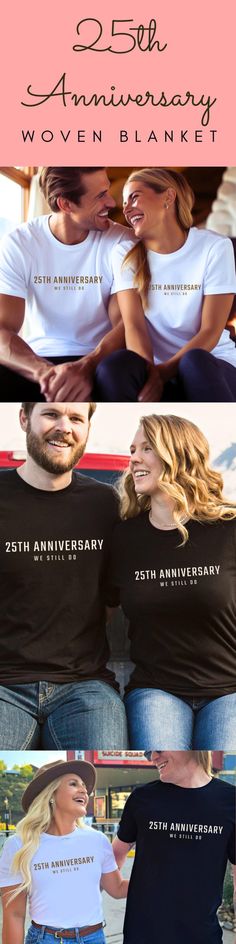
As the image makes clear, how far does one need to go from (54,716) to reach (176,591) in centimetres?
42

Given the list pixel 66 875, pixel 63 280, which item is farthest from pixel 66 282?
pixel 66 875

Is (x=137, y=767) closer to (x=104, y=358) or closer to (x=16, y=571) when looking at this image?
(x=16, y=571)

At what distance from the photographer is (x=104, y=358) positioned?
2.66 meters

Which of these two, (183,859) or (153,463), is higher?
(153,463)

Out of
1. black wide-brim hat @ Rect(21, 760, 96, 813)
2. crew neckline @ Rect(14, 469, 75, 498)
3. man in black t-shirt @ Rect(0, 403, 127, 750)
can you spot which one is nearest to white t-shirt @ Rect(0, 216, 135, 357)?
man in black t-shirt @ Rect(0, 403, 127, 750)

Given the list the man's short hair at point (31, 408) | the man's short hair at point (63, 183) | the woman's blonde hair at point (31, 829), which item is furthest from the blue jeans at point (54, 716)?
the man's short hair at point (63, 183)

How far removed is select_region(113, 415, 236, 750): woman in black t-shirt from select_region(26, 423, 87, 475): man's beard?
0.15m

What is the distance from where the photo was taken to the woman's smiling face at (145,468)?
2516 mm

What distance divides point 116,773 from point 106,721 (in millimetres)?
→ 131

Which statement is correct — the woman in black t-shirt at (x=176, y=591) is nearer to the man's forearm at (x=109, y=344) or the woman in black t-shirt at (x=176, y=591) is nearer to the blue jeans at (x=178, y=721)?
the blue jeans at (x=178, y=721)

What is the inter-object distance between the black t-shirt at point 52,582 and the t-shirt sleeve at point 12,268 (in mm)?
513

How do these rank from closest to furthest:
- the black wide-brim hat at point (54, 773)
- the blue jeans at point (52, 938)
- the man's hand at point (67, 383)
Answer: the blue jeans at point (52, 938) < the black wide-brim hat at point (54, 773) < the man's hand at point (67, 383)
